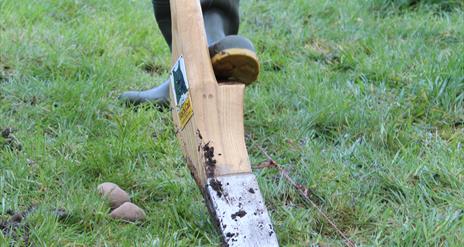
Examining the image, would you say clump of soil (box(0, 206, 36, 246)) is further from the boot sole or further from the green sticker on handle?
the boot sole

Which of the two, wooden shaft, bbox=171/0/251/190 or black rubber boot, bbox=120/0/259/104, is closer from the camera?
wooden shaft, bbox=171/0/251/190

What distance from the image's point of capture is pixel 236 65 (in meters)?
1.69

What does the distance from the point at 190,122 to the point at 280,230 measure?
1.06ft

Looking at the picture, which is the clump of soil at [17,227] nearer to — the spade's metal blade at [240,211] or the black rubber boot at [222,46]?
the spade's metal blade at [240,211]

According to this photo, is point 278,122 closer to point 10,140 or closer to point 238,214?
point 10,140

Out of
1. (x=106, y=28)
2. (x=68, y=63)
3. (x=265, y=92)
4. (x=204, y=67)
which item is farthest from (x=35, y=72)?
(x=204, y=67)

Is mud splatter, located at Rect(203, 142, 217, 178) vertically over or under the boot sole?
under

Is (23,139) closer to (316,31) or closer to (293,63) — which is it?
(293,63)

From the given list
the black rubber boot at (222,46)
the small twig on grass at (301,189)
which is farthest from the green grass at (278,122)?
the black rubber boot at (222,46)

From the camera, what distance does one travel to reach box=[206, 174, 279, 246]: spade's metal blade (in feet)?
4.68

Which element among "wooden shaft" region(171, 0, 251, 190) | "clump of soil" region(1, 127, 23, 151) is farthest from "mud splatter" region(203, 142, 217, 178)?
"clump of soil" region(1, 127, 23, 151)

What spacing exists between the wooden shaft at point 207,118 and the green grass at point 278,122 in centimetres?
17

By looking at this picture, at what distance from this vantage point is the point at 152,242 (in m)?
1.57

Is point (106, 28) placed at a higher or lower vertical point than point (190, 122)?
lower
